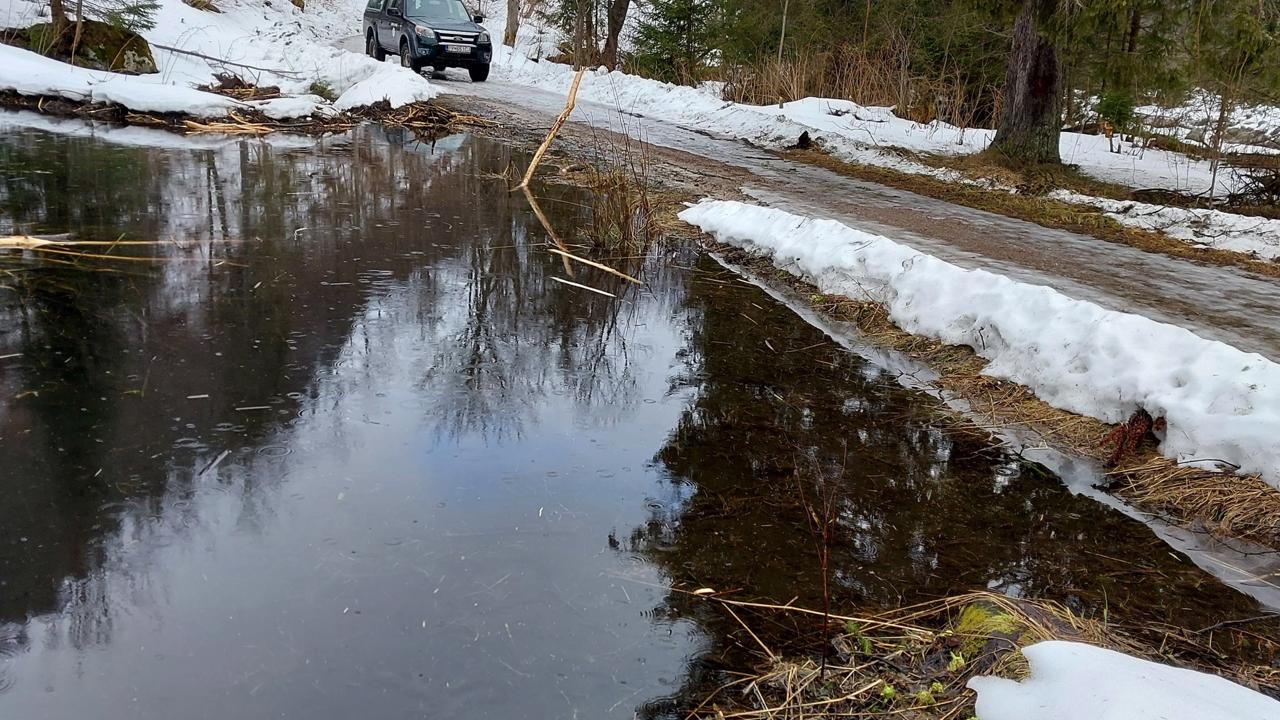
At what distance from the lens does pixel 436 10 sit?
20.6 meters

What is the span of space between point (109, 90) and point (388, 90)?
4.08m

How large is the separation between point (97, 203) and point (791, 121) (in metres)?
10.8

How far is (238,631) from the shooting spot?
9.07 ft

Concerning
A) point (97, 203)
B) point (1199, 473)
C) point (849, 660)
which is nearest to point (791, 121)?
point (97, 203)

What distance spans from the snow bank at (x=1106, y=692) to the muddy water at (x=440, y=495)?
0.66 meters

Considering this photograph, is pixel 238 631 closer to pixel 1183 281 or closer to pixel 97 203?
pixel 97 203

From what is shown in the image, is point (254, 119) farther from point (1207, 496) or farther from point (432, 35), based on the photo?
point (1207, 496)

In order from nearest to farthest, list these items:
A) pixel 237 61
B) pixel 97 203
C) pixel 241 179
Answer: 1. pixel 97 203
2. pixel 241 179
3. pixel 237 61

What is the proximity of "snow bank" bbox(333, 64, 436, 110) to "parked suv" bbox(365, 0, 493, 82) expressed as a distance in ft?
14.1

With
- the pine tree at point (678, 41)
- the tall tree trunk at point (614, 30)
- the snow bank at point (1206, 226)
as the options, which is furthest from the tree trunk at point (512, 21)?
the snow bank at point (1206, 226)

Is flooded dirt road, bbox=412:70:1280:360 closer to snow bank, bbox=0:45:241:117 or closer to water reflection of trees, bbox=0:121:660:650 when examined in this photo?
water reflection of trees, bbox=0:121:660:650

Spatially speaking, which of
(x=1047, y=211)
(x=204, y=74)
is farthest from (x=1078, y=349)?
(x=204, y=74)

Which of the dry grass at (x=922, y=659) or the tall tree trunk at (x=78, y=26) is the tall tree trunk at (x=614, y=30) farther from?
the dry grass at (x=922, y=659)

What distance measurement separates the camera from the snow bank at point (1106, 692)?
228 cm
